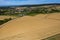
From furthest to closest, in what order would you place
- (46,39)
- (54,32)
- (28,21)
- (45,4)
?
(45,4)
(28,21)
(54,32)
(46,39)

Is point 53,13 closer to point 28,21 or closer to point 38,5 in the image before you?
point 38,5

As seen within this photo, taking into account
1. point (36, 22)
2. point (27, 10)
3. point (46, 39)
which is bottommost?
point (46, 39)

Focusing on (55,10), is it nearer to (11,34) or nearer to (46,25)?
(46,25)

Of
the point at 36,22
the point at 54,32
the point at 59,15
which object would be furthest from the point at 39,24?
the point at 59,15

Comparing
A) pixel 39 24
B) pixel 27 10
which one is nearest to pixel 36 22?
pixel 39 24

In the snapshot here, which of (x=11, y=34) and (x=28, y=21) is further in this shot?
(x=28, y=21)

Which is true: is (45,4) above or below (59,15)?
above

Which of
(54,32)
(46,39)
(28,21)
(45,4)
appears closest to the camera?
(46,39)
